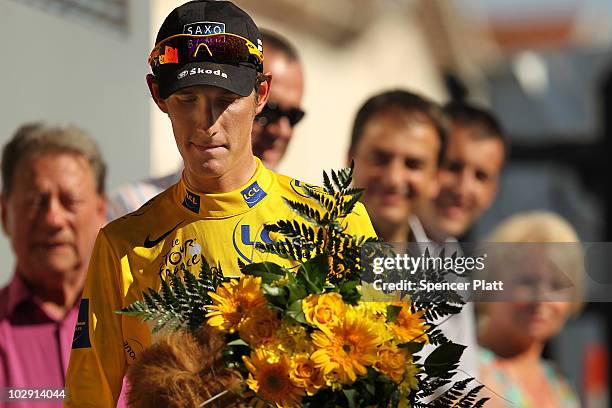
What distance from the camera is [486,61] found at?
17.2ft

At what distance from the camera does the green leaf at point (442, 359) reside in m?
1.72

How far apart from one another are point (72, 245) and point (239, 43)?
1.37 m

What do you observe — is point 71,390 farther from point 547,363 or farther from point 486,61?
point 486,61

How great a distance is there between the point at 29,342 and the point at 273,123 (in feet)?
2.94

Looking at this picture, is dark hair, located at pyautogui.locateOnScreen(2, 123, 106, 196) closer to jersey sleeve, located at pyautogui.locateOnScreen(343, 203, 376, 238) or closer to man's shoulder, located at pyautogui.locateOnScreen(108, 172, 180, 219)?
man's shoulder, located at pyautogui.locateOnScreen(108, 172, 180, 219)

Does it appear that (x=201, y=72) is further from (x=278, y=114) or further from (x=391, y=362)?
(x=278, y=114)

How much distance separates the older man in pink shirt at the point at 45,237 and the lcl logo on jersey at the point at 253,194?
1147mm

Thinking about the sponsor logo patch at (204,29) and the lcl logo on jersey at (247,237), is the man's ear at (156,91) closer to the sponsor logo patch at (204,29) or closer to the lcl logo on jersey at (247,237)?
the sponsor logo patch at (204,29)

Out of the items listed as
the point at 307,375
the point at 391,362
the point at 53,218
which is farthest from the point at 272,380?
the point at 53,218

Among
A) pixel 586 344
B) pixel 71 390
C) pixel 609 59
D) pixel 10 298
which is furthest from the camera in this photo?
pixel 586 344

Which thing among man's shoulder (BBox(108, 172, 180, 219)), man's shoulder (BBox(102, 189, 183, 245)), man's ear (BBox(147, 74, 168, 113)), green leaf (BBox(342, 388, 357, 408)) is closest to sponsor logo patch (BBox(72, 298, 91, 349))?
man's shoulder (BBox(102, 189, 183, 245))

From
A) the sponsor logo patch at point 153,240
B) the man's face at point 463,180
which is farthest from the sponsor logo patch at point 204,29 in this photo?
the man's face at point 463,180

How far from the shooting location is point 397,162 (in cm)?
333

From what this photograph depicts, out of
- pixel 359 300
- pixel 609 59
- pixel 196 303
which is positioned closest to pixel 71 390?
pixel 196 303
